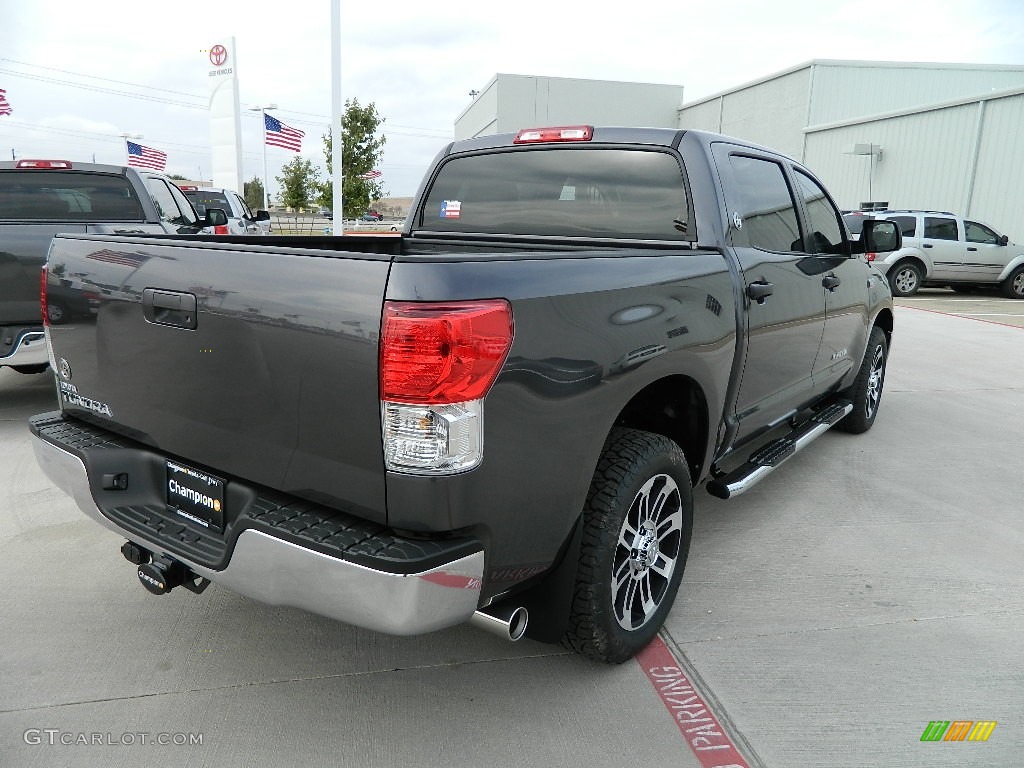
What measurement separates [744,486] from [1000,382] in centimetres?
602

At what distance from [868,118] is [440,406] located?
84.4ft

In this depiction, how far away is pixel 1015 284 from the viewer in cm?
1700

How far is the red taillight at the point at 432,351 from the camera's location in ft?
6.13

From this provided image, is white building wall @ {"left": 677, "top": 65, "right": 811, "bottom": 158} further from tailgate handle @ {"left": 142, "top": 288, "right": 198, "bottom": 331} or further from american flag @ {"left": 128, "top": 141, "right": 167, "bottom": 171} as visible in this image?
tailgate handle @ {"left": 142, "top": 288, "right": 198, "bottom": 331}

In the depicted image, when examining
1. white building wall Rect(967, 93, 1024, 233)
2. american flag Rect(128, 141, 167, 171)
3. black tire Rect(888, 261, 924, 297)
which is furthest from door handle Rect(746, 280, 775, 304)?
american flag Rect(128, 141, 167, 171)

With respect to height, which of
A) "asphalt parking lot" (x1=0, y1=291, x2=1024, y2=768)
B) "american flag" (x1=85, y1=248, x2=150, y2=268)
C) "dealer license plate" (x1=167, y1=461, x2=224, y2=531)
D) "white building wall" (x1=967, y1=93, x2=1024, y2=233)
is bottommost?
"asphalt parking lot" (x1=0, y1=291, x2=1024, y2=768)

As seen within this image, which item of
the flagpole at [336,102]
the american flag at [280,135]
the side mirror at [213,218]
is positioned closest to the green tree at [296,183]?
the american flag at [280,135]

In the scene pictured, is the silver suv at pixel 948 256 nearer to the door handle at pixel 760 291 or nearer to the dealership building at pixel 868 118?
the dealership building at pixel 868 118

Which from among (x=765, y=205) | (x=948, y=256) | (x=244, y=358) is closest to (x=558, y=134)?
(x=765, y=205)

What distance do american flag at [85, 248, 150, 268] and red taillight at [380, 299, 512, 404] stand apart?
3.34 feet

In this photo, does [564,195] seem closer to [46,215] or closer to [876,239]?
[876,239]

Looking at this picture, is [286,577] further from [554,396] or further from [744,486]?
[744,486]

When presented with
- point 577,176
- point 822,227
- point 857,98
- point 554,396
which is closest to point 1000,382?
point 822,227

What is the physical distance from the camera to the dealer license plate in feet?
7.57
